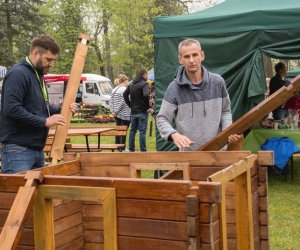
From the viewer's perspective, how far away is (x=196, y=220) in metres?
2.04

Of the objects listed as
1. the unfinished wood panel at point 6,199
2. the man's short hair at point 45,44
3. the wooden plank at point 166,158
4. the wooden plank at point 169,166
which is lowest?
the unfinished wood panel at point 6,199

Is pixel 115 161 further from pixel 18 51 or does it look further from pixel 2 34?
pixel 18 51

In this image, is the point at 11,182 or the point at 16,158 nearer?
the point at 11,182

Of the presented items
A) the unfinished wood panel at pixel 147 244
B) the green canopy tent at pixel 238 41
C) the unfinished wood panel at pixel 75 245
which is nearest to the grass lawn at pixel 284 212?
the green canopy tent at pixel 238 41

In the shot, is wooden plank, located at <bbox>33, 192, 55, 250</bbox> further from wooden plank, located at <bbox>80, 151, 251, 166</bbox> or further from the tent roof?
the tent roof

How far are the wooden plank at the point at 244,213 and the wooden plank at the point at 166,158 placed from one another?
0.34m

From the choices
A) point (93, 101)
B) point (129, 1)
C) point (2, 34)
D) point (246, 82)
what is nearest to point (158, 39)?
point (246, 82)

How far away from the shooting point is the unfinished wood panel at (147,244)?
215 cm

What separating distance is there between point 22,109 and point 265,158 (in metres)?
1.69

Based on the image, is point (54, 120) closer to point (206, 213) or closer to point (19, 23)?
point (206, 213)

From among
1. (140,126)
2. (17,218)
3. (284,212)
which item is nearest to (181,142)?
(17,218)

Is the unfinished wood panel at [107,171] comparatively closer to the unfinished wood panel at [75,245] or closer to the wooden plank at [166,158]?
the wooden plank at [166,158]

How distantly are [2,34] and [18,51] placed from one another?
13.1ft

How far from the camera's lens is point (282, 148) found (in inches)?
267
